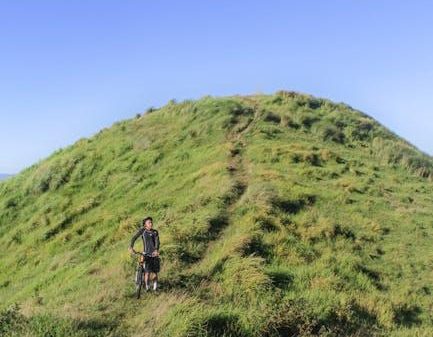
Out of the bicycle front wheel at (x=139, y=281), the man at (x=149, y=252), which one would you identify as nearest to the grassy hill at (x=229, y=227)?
the bicycle front wheel at (x=139, y=281)

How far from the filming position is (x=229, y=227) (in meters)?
24.8

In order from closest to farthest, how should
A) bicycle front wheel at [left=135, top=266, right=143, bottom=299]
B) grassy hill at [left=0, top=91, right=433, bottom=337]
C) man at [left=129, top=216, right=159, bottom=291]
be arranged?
grassy hill at [left=0, top=91, right=433, bottom=337], bicycle front wheel at [left=135, top=266, right=143, bottom=299], man at [left=129, top=216, right=159, bottom=291]

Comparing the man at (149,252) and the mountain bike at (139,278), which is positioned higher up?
the man at (149,252)

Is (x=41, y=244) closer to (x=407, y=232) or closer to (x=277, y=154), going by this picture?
(x=277, y=154)

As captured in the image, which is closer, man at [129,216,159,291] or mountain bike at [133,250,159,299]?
mountain bike at [133,250,159,299]

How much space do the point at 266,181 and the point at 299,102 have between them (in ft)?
81.1

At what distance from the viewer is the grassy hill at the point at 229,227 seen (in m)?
15.8

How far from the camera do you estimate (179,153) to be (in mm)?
40750

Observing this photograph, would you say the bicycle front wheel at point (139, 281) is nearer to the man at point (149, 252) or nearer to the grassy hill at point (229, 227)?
the man at point (149, 252)

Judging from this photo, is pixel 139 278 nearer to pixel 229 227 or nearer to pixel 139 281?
pixel 139 281

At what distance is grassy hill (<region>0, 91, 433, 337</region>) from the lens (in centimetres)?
1578

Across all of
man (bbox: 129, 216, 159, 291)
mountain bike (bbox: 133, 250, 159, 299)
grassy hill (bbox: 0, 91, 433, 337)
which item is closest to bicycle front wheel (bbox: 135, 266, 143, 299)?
mountain bike (bbox: 133, 250, 159, 299)

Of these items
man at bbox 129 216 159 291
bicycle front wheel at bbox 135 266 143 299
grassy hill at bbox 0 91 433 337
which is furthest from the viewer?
man at bbox 129 216 159 291

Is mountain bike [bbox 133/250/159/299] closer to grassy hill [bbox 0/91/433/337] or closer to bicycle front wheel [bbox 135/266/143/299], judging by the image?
bicycle front wheel [bbox 135/266/143/299]
